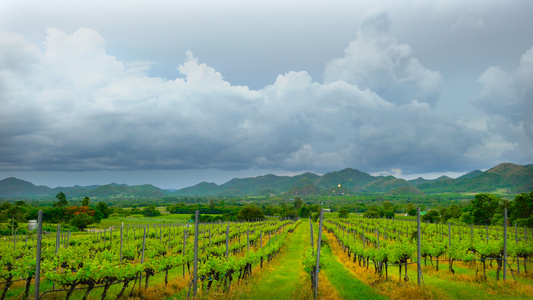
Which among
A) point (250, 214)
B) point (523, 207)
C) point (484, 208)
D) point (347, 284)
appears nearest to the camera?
point (347, 284)

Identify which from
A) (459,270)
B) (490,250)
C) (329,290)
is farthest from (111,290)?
(459,270)

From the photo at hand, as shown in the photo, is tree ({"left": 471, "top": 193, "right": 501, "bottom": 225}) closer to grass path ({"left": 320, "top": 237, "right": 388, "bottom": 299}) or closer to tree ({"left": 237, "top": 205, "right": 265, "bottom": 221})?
grass path ({"left": 320, "top": 237, "right": 388, "bottom": 299})

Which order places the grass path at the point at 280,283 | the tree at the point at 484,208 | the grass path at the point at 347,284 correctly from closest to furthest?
the grass path at the point at 280,283
the grass path at the point at 347,284
the tree at the point at 484,208

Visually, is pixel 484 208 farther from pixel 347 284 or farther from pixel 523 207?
pixel 347 284

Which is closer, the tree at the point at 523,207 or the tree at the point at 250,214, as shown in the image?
the tree at the point at 523,207

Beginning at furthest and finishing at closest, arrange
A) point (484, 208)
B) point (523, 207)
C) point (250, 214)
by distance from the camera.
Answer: point (250, 214)
point (484, 208)
point (523, 207)

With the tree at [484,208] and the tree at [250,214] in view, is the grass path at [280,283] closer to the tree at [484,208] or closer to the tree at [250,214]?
the tree at [484,208]

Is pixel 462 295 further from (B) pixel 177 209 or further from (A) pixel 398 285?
(B) pixel 177 209

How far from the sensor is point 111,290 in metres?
12.9

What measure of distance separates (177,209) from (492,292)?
138 m

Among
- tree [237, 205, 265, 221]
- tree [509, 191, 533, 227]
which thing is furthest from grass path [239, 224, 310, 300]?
tree [237, 205, 265, 221]

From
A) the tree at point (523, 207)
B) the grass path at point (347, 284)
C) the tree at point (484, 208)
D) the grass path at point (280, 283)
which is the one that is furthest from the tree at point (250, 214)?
the grass path at point (347, 284)

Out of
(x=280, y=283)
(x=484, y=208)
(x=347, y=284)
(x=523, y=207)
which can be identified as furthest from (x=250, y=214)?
(x=347, y=284)

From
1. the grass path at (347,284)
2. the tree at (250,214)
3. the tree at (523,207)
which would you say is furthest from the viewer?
the tree at (250,214)
